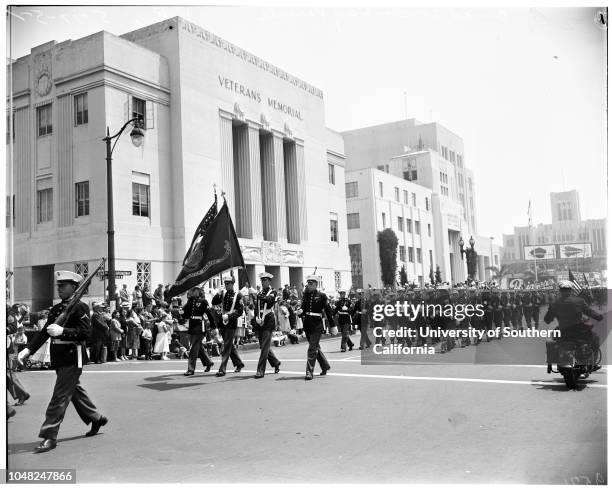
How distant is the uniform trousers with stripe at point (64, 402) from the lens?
6.30 m

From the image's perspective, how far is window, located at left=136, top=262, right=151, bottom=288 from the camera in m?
25.1

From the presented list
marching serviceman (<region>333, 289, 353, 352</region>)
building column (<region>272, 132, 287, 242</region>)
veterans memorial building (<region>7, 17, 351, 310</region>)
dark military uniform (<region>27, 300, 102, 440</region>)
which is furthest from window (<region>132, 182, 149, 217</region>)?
dark military uniform (<region>27, 300, 102, 440</region>)

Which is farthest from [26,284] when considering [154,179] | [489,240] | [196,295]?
[154,179]

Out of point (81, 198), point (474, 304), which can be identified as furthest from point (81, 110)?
point (474, 304)

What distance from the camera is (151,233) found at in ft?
Result: 84.8

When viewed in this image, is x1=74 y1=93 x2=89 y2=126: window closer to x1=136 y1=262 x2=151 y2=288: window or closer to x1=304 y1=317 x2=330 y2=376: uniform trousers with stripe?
x1=136 y1=262 x2=151 y2=288: window

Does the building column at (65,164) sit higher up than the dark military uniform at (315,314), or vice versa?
the building column at (65,164)

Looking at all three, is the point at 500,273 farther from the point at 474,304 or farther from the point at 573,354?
the point at 573,354

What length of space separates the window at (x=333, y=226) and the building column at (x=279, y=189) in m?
5.17

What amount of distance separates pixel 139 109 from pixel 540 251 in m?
21.8

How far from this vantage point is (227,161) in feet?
97.0

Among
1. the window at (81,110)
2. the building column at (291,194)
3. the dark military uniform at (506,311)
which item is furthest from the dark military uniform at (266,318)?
the building column at (291,194)

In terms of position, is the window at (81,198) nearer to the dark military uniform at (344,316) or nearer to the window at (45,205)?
the window at (45,205)

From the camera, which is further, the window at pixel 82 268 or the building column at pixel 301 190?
the building column at pixel 301 190
